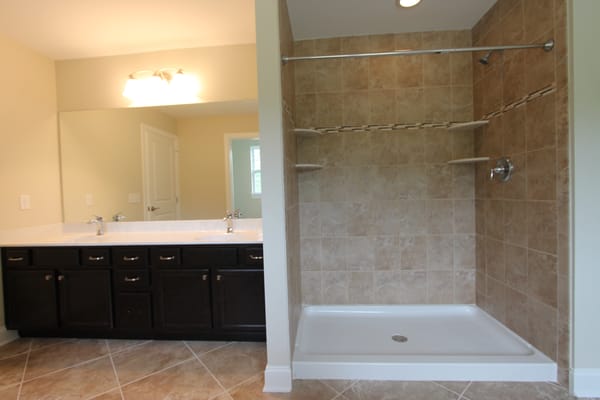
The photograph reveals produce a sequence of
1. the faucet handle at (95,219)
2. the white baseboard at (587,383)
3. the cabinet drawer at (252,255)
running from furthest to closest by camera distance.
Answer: the faucet handle at (95,219) → the cabinet drawer at (252,255) → the white baseboard at (587,383)

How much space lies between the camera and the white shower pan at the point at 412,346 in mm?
1753

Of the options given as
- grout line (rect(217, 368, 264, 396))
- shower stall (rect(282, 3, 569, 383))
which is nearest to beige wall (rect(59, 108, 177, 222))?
shower stall (rect(282, 3, 569, 383))

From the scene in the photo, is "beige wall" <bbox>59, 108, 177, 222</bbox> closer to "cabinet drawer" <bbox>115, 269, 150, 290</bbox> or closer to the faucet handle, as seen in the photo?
the faucet handle

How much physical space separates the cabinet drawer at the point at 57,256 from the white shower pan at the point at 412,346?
1.85 metres

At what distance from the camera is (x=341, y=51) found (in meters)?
2.56

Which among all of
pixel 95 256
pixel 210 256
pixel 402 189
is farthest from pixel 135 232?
pixel 402 189

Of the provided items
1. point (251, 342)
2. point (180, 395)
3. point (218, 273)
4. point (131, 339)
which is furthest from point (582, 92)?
point (131, 339)

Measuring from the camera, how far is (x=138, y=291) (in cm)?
224

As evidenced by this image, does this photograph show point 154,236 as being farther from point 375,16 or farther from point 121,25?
Result: point 375,16

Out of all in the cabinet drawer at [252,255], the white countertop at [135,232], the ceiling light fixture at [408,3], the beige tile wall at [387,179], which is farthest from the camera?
the beige tile wall at [387,179]

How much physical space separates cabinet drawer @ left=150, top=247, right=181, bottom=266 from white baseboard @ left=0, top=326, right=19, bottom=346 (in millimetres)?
1374

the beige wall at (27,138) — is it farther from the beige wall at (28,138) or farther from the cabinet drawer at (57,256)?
the cabinet drawer at (57,256)

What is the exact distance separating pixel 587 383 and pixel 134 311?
2937mm

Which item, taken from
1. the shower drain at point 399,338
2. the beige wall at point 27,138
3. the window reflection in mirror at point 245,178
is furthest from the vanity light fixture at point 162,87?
the shower drain at point 399,338
